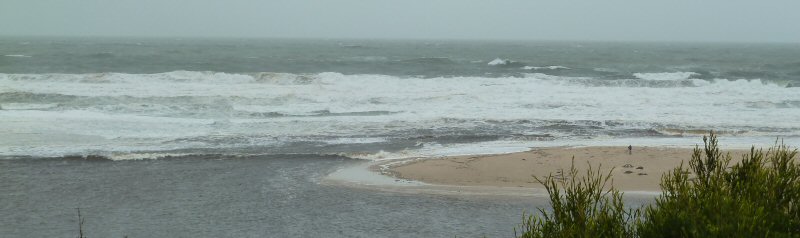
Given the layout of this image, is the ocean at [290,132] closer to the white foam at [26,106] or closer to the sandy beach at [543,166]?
the white foam at [26,106]

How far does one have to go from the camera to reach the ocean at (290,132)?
1085 centimetres

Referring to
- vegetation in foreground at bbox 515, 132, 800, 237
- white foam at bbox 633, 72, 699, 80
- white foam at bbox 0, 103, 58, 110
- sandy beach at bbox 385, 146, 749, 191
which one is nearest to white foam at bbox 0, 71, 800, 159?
white foam at bbox 0, 103, 58, 110

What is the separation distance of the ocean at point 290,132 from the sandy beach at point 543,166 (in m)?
1.24

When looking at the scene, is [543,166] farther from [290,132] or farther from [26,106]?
[26,106]

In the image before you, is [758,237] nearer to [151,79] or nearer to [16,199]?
[16,199]

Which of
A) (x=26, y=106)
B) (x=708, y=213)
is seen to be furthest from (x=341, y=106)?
(x=708, y=213)

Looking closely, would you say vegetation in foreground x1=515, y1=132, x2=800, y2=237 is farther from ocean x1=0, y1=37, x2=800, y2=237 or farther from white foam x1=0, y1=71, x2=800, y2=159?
white foam x1=0, y1=71, x2=800, y2=159

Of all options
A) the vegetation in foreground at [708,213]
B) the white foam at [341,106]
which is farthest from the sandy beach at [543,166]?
the vegetation in foreground at [708,213]

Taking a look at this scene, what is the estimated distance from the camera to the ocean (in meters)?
10.9

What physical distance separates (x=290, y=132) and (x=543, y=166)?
810cm

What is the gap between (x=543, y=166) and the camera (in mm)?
14547

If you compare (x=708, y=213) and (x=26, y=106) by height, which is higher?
(x=708, y=213)

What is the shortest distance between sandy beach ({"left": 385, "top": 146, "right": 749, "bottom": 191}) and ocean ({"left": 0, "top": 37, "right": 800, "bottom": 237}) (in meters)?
1.24

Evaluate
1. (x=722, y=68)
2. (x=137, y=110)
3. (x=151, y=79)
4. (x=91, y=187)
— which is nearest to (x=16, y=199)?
(x=91, y=187)
